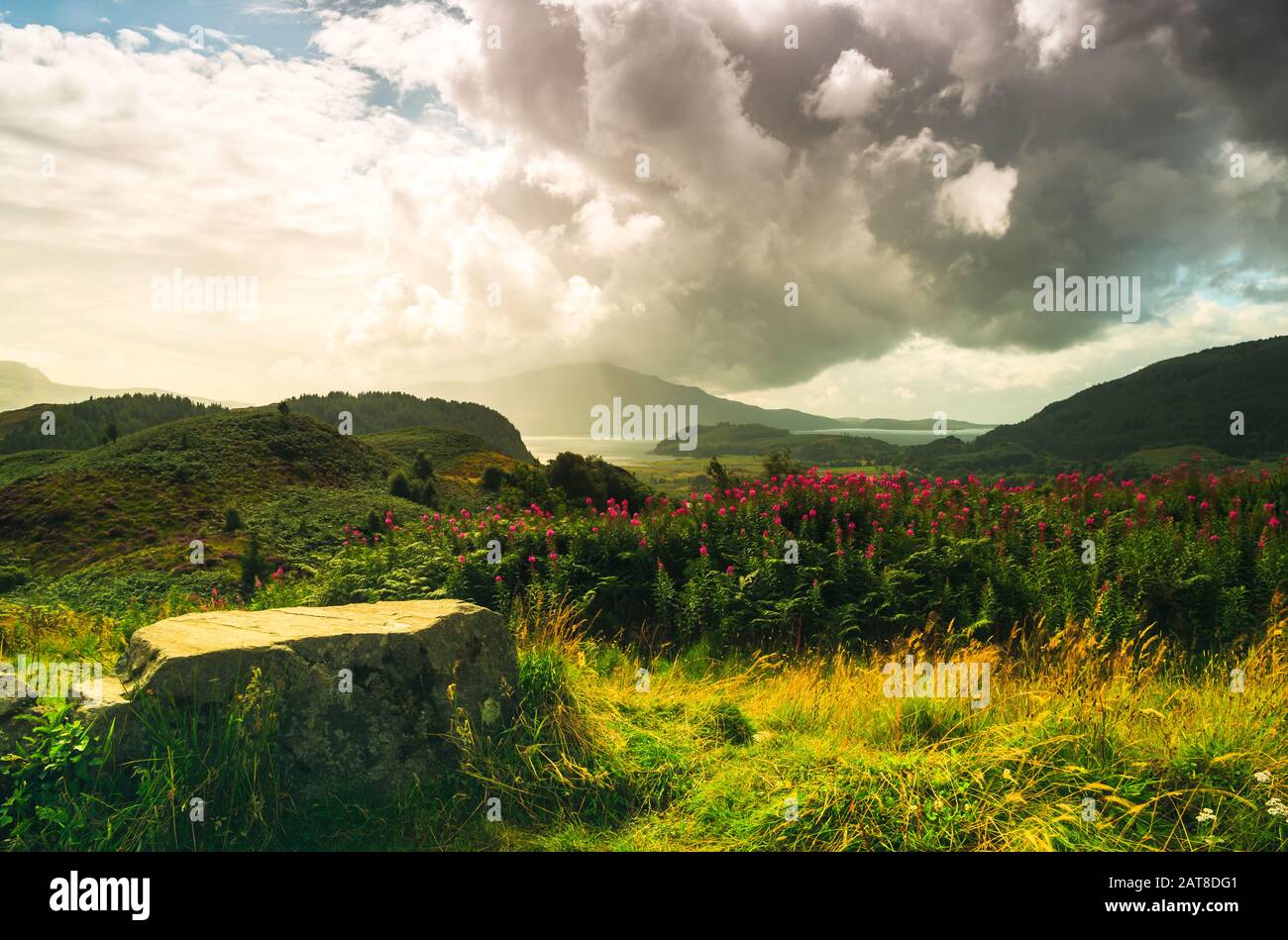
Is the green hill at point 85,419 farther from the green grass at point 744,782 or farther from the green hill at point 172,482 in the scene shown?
the green grass at point 744,782

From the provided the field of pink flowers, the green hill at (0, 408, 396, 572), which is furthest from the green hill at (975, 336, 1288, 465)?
the field of pink flowers

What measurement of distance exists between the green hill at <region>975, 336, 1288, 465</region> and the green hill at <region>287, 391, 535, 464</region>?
394ft

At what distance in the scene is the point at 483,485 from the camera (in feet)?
115

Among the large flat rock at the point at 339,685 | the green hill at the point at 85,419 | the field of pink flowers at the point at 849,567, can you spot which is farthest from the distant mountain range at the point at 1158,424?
the large flat rock at the point at 339,685

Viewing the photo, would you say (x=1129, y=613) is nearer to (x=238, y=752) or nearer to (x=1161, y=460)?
(x=238, y=752)

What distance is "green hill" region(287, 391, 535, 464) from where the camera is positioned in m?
93.0

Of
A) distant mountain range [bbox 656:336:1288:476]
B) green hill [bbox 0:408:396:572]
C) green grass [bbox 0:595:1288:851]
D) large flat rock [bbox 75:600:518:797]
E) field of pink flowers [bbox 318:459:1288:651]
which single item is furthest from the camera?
distant mountain range [bbox 656:336:1288:476]

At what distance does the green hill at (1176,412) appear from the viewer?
150 m

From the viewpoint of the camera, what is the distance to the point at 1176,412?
6732 inches

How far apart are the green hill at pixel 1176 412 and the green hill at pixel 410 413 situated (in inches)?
4729

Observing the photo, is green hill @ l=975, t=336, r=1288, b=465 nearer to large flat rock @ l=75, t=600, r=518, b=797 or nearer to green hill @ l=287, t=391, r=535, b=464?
green hill @ l=287, t=391, r=535, b=464

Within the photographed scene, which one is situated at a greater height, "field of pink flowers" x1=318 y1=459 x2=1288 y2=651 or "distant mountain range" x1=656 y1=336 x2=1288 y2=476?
"distant mountain range" x1=656 y1=336 x2=1288 y2=476
